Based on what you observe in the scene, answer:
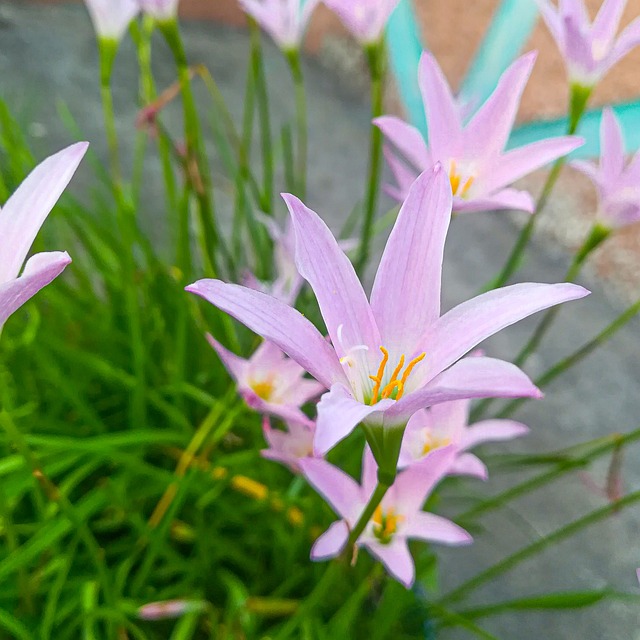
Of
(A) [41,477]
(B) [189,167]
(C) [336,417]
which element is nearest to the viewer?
(C) [336,417]

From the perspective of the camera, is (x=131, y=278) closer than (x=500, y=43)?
Yes

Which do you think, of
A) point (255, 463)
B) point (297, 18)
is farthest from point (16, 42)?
point (255, 463)

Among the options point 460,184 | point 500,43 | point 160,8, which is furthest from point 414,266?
point 500,43

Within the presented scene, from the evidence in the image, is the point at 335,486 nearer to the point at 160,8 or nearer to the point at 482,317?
the point at 482,317

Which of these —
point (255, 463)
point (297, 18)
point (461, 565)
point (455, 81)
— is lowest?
point (461, 565)

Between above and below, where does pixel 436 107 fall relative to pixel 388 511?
above

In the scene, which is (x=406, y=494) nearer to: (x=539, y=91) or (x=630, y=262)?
(x=630, y=262)

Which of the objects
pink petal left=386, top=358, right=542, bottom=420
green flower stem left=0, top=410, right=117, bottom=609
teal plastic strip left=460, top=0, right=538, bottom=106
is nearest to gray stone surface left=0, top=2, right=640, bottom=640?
teal plastic strip left=460, top=0, right=538, bottom=106
